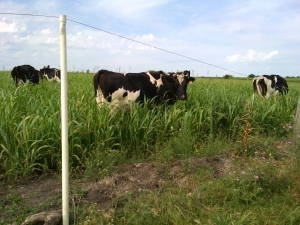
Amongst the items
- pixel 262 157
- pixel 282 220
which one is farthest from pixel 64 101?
pixel 262 157

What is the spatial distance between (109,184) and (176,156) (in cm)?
131

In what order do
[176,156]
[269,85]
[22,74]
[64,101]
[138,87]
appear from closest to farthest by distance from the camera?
[64,101]
[176,156]
[138,87]
[269,85]
[22,74]

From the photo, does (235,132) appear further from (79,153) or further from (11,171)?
(11,171)

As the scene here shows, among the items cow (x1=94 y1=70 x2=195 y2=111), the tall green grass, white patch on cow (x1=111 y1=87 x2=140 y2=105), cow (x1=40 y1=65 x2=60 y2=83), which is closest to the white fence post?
the tall green grass

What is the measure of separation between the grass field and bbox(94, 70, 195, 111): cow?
674 millimetres

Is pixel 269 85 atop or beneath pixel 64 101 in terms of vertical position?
atop

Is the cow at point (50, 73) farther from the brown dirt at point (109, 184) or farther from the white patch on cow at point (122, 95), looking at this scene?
the brown dirt at point (109, 184)

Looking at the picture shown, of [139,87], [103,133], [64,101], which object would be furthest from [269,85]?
[64,101]

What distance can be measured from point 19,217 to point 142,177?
135cm

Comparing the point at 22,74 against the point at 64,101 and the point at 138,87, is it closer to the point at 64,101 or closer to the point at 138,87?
the point at 138,87

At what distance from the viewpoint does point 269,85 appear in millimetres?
10789

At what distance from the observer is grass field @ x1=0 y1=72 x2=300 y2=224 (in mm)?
2741

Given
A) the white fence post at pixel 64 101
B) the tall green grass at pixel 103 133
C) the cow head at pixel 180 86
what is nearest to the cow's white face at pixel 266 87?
the tall green grass at pixel 103 133

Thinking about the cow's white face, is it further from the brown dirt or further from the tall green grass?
the brown dirt
